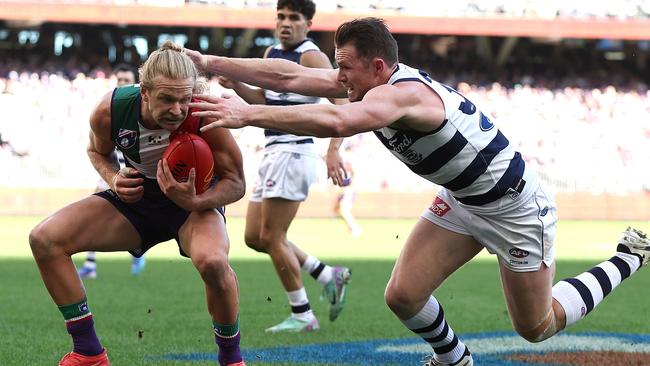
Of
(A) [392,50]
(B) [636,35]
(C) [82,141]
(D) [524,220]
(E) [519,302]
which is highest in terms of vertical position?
(A) [392,50]

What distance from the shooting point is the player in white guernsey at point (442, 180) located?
4637 mm

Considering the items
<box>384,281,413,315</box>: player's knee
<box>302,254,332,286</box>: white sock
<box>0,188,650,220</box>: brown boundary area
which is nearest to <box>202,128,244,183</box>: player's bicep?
<box>384,281,413,315</box>: player's knee

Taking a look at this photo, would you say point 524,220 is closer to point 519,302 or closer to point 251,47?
point 519,302

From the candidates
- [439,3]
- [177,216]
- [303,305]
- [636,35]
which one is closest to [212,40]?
[439,3]

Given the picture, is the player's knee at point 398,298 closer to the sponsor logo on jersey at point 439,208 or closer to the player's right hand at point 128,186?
the sponsor logo on jersey at point 439,208

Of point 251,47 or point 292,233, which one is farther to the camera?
point 251,47

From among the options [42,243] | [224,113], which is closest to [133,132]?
[42,243]

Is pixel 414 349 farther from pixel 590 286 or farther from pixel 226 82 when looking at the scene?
pixel 226 82

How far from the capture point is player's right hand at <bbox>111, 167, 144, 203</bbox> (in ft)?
17.5

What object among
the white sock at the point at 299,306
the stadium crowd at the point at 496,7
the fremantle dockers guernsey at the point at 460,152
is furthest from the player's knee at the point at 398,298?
the stadium crowd at the point at 496,7

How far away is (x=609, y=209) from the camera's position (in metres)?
25.1

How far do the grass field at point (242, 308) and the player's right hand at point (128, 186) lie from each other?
4.16ft

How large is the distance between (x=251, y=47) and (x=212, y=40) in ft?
4.10

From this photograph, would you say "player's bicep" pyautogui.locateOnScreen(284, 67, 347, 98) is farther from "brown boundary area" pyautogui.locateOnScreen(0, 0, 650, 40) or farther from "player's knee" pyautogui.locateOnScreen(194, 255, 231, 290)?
"brown boundary area" pyautogui.locateOnScreen(0, 0, 650, 40)
